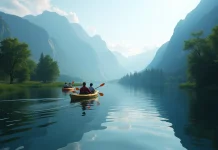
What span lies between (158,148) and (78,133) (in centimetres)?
526

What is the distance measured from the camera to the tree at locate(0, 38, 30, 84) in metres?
81.1

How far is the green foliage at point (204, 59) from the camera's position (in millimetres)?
65750

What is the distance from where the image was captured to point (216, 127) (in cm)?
1611

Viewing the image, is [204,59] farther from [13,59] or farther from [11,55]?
[11,55]

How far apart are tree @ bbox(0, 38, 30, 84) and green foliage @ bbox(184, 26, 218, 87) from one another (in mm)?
58824

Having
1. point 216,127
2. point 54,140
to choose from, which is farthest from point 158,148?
point 216,127

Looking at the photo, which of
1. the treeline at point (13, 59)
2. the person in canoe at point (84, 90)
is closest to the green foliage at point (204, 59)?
the person in canoe at point (84, 90)

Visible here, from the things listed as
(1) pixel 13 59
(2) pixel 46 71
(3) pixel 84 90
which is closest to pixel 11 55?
(1) pixel 13 59

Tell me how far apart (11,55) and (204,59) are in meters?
65.8

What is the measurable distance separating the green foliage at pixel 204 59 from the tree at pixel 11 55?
58.8m

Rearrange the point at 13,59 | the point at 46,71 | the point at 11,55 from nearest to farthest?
the point at 11,55 < the point at 13,59 < the point at 46,71

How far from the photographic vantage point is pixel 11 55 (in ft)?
267

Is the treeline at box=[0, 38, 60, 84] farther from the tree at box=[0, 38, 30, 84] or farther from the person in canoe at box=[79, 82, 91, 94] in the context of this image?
the person in canoe at box=[79, 82, 91, 94]

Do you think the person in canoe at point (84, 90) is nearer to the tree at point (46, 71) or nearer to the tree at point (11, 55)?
the tree at point (11, 55)
